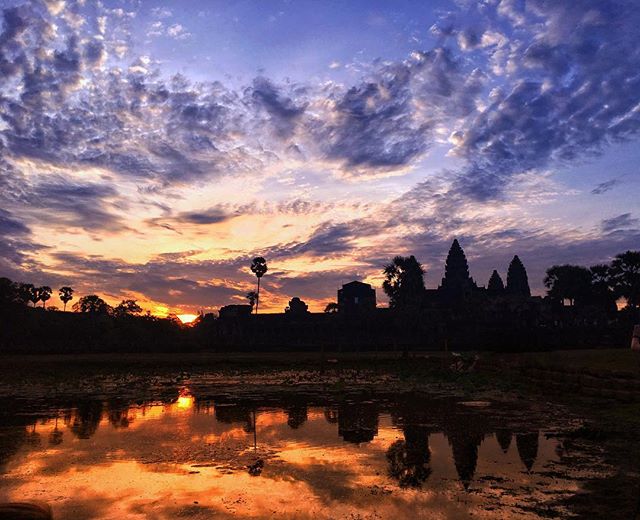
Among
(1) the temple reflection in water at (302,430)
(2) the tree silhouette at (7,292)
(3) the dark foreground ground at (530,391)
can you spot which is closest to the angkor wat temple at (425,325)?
(2) the tree silhouette at (7,292)

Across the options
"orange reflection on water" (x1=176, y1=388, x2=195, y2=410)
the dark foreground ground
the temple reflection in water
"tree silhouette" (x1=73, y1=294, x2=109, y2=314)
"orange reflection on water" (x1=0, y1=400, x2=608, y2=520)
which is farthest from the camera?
"tree silhouette" (x1=73, y1=294, x2=109, y2=314)

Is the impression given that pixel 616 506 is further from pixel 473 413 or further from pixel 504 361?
pixel 504 361

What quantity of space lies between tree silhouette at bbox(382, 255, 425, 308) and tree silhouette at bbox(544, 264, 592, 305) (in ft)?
119

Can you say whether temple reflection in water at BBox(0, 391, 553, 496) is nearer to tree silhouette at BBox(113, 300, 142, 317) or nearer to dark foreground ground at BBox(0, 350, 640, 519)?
dark foreground ground at BBox(0, 350, 640, 519)

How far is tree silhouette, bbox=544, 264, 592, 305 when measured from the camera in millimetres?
101438

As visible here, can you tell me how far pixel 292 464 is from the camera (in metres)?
10.3

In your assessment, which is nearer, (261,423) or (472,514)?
(472,514)

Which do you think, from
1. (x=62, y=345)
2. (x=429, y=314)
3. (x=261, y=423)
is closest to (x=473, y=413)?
(x=261, y=423)

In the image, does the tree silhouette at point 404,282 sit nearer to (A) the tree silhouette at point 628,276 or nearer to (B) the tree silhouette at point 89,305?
(A) the tree silhouette at point 628,276

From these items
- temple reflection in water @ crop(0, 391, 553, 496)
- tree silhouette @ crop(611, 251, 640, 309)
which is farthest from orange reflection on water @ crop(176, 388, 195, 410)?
tree silhouette @ crop(611, 251, 640, 309)

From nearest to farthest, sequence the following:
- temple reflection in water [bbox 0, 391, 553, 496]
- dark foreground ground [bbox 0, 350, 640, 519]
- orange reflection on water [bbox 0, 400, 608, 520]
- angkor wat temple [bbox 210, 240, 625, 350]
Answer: orange reflection on water [bbox 0, 400, 608, 520], dark foreground ground [bbox 0, 350, 640, 519], temple reflection in water [bbox 0, 391, 553, 496], angkor wat temple [bbox 210, 240, 625, 350]

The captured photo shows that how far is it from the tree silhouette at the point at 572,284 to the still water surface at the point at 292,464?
96105mm

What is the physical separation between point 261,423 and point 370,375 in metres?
20.4

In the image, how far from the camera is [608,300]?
99.8 meters
